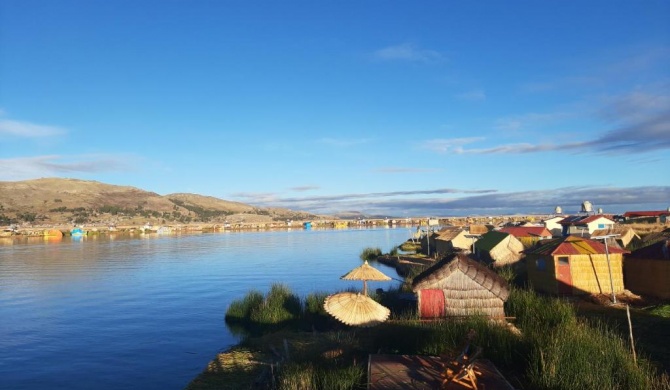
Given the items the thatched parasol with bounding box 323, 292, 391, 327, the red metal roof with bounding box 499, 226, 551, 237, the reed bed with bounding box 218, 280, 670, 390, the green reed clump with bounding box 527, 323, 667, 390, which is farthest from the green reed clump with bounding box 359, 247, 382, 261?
the green reed clump with bounding box 527, 323, 667, 390

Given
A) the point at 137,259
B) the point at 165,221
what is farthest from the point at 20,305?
the point at 165,221

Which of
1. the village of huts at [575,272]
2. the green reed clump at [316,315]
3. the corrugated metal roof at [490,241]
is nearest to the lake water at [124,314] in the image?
the green reed clump at [316,315]

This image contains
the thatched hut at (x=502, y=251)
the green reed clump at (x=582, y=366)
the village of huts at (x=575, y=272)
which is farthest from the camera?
the thatched hut at (x=502, y=251)

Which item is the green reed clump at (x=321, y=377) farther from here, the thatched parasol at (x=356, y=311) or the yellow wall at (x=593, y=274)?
the yellow wall at (x=593, y=274)

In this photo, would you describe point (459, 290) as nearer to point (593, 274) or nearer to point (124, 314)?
point (593, 274)

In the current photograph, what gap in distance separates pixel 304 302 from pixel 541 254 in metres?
11.7

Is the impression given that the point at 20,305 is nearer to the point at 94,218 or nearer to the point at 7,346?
the point at 7,346

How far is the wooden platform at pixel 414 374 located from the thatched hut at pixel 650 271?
1436 cm

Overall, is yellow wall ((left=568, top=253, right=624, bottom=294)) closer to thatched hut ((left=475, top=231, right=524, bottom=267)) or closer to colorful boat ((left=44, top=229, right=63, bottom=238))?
thatched hut ((left=475, top=231, right=524, bottom=267))

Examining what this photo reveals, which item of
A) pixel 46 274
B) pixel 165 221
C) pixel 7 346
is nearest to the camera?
pixel 7 346

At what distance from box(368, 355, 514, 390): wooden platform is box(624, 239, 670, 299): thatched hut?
47.1 feet

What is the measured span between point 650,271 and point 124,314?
86.9ft

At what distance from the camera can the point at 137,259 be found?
6047cm

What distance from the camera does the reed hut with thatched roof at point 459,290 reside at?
57.9ft
